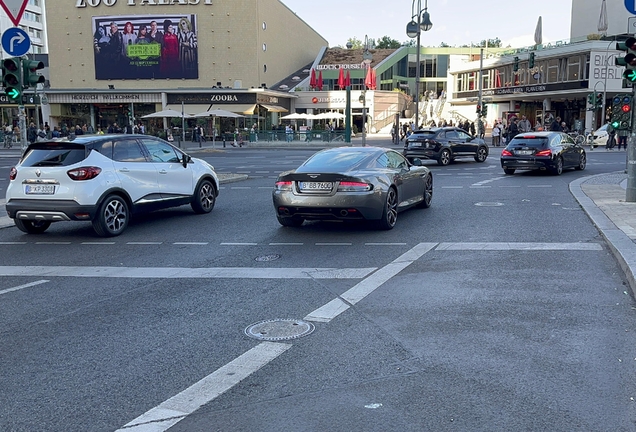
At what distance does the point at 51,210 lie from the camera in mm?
10383

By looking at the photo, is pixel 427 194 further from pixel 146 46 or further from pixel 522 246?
pixel 146 46

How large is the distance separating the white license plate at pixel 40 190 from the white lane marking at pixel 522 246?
6.22 m

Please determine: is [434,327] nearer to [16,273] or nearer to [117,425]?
[117,425]

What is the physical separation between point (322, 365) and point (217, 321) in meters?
1.53

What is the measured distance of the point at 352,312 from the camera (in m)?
6.24

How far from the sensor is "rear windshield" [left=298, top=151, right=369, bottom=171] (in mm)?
10789

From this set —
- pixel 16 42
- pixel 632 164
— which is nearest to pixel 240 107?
pixel 16 42

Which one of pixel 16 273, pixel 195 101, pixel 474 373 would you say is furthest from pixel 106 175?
pixel 195 101

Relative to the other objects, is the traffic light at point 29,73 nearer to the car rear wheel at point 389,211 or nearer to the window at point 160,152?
the window at point 160,152

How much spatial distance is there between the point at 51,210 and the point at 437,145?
1822cm

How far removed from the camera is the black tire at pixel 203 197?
1322 cm

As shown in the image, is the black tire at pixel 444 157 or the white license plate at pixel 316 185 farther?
the black tire at pixel 444 157

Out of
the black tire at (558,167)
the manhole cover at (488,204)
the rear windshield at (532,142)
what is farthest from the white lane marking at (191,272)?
the black tire at (558,167)

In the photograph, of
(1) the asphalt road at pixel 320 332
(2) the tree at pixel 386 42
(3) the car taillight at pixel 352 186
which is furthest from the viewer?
(2) the tree at pixel 386 42
